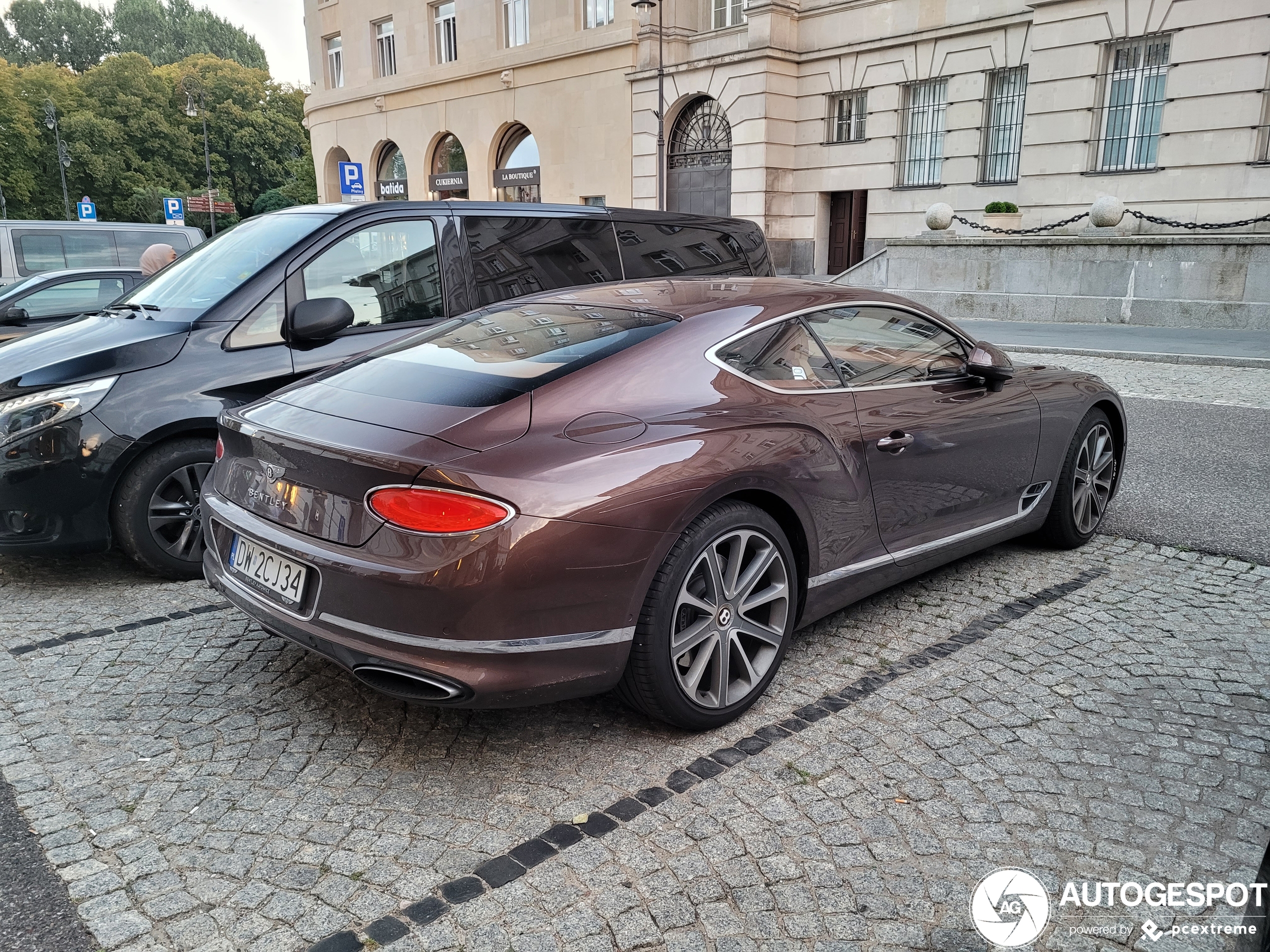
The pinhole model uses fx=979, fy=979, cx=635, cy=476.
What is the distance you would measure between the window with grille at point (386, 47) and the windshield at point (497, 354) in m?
43.1

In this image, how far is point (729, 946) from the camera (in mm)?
2342

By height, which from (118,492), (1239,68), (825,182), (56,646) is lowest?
(56,646)

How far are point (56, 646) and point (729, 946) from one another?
10.7 feet

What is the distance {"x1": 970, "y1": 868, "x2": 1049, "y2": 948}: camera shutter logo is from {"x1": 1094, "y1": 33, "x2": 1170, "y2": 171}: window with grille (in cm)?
2229

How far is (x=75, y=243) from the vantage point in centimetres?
1223

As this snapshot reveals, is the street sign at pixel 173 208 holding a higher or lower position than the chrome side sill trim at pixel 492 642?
higher

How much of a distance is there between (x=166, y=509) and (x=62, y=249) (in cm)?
916

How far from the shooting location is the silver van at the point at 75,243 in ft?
Answer: 38.7

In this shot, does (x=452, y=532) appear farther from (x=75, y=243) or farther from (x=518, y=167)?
(x=518, y=167)

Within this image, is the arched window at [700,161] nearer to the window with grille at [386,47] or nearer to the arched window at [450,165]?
the arched window at [450,165]

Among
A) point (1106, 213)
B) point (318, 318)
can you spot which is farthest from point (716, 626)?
point (1106, 213)

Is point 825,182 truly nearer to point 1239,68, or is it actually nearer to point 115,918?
point 1239,68

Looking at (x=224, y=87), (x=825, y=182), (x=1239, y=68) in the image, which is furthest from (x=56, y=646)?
(x=224, y=87)

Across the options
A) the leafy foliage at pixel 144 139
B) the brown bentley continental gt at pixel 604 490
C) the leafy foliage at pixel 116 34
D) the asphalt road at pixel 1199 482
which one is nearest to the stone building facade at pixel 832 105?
the asphalt road at pixel 1199 482
